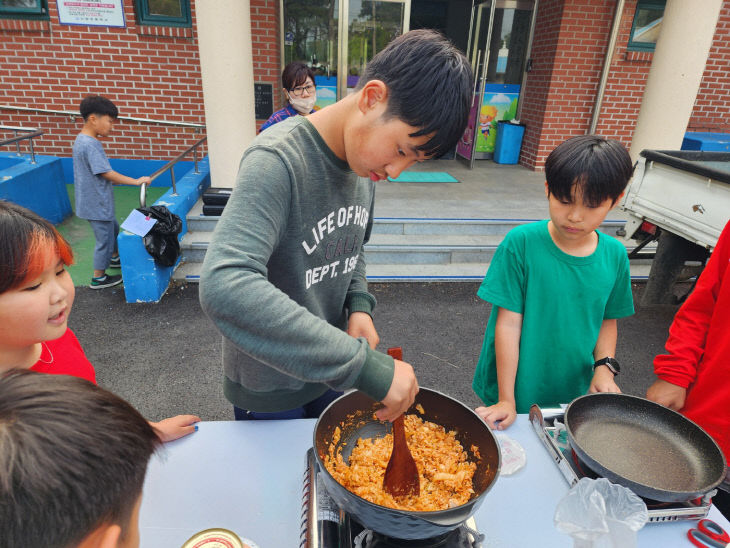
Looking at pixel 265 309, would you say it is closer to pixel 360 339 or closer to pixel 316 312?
pixel 360 339

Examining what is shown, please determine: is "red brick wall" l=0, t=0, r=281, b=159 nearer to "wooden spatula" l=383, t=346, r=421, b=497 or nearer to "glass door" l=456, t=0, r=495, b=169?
"glass door" l=456, t=0, r=495, b=169

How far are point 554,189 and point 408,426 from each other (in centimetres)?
97

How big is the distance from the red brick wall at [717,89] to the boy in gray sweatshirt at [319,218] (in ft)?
30.7

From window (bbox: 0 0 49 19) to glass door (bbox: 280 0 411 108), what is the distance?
11.0 feet

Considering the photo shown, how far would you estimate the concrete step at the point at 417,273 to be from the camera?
479 cm

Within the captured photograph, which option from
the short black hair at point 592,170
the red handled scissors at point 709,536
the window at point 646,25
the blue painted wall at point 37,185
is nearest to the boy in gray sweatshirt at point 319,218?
the short black hair at point 592,170

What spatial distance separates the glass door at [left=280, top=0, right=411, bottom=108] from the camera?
23.5 feet

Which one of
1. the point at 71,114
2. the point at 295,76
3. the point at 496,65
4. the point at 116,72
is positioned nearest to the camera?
the point at 295,76

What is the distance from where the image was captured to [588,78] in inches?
296

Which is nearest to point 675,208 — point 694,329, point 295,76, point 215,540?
point 694,329

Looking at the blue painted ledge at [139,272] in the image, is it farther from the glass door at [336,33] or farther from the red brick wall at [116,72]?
the glass door at [336,33]

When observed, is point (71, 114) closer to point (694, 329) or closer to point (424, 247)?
point (424, 247)

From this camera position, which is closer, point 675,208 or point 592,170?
point 592,170

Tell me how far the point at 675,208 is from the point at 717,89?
Answer: 19.6 ft
